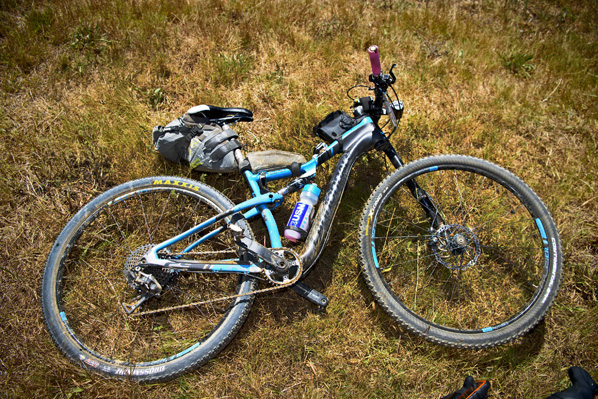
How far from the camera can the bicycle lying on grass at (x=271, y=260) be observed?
2990mm

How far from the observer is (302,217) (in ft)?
10.4

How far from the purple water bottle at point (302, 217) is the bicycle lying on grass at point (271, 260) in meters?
0.04

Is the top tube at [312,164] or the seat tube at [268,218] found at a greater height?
the top tube at [312,164]

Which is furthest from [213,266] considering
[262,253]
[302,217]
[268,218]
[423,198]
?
[423,198]

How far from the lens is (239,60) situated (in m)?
4.63

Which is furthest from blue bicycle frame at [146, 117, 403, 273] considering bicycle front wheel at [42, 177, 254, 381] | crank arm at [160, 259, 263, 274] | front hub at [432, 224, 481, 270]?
front hub at [432, 224, 481, 270]

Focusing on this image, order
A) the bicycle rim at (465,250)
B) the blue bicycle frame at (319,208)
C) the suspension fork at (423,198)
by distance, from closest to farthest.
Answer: the blue bicycle frame at (319,208) → the bicycle rim at (465,250) → the suspension fork at (423,198)

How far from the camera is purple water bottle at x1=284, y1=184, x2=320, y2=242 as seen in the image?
316 centimetres

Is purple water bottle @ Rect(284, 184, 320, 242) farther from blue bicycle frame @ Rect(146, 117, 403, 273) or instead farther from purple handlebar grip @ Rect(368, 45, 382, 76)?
purple handlebar grip @ Rect(368, 45, 382, 76)

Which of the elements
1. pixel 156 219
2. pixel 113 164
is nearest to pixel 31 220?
pixel 113 164

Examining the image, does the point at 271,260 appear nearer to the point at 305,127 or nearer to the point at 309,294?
the point at 309,294

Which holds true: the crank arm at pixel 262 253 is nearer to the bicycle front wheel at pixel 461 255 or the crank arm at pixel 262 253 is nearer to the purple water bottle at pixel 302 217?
the purple water bottle at pixel 302 217

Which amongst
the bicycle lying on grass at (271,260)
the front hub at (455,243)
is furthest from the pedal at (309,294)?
the front hub at (455,243)

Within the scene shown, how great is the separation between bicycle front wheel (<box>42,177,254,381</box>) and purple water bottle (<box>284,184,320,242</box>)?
384 mm
